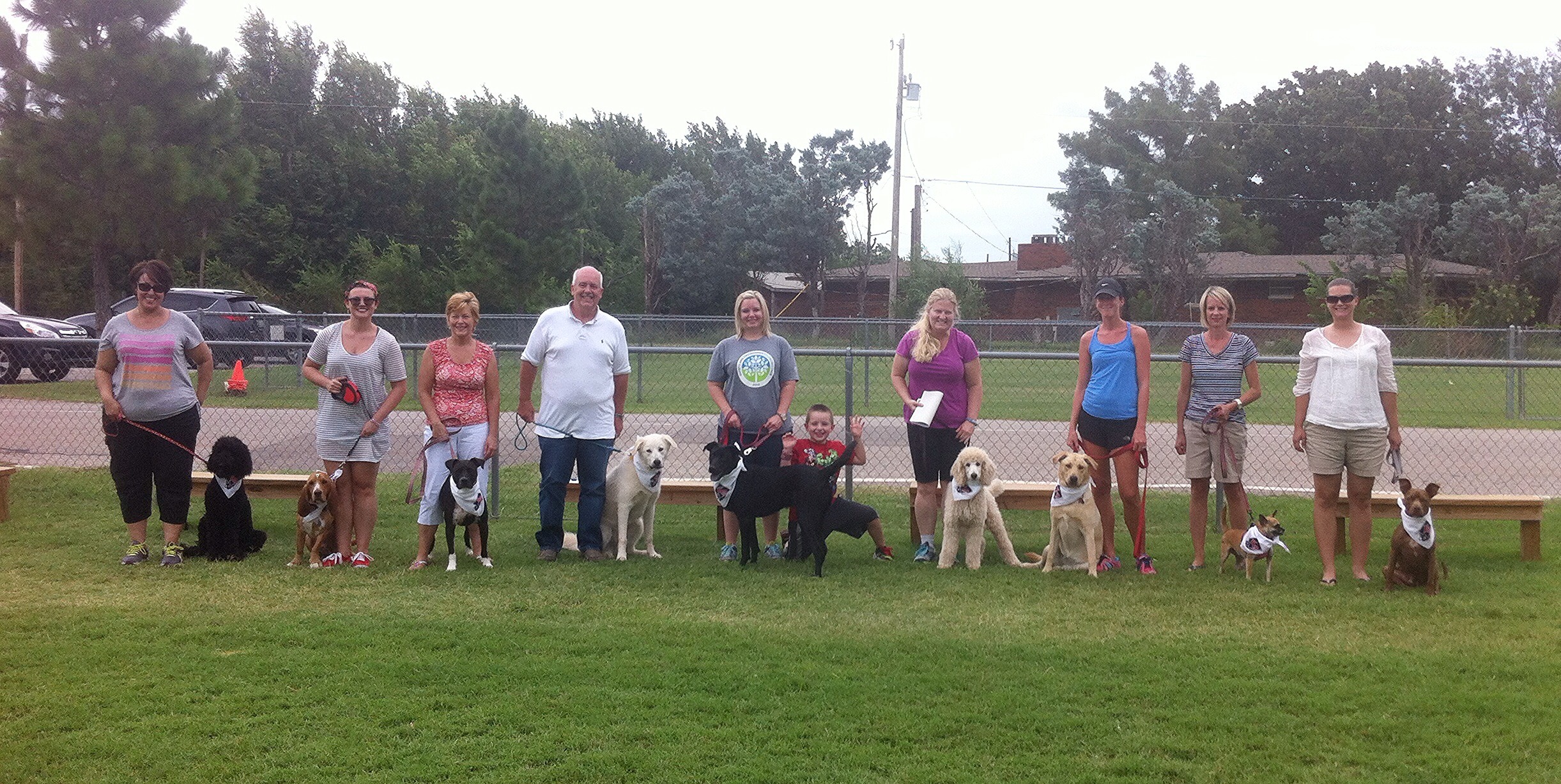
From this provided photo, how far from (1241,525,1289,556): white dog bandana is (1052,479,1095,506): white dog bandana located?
867 millimetres

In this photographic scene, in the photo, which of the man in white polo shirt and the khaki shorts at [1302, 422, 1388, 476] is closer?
the khaki shorts at [1302, 422, 1388, 476]

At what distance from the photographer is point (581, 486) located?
664 centimetres

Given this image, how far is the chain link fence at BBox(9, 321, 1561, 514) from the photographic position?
9.95 meters

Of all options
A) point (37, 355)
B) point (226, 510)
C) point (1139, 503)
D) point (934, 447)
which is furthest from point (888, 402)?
point (37, 355)

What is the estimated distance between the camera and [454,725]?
12.7 ft

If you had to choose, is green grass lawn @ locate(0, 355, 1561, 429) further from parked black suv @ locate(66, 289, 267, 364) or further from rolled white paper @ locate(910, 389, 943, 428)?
rolled white paper @ locate(910, 389, 943, 428)

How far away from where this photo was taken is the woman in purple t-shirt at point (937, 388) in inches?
256

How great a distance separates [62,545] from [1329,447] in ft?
24.5

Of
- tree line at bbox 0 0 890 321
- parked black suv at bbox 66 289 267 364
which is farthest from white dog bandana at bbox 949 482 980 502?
tree line at bbox 0 0 890 321

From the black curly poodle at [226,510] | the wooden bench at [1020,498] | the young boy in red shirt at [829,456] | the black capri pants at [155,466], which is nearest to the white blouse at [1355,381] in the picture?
the wooden bench at [1020,498]

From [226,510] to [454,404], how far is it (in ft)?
5.02

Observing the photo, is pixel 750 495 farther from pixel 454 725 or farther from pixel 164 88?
pixel 164 88

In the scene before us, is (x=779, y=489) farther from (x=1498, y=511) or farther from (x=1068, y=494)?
(x=1498, y=511)

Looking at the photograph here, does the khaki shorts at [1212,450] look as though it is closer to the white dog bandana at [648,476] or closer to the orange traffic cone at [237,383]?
the white dog bandana at [648,476]
